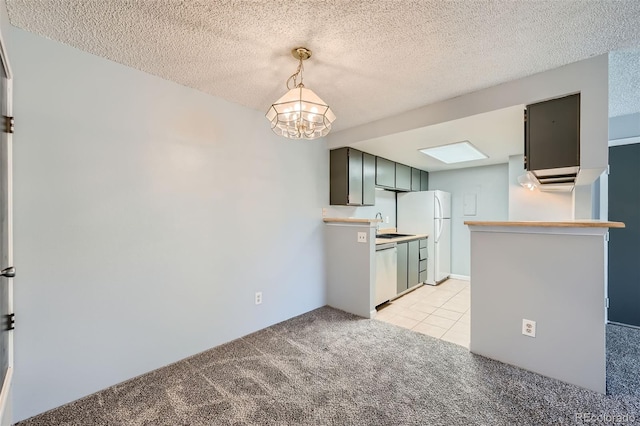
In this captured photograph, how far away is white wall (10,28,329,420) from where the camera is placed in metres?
1.60

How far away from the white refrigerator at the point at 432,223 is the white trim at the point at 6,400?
15.6 ft

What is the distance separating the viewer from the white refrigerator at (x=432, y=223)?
4586 mm

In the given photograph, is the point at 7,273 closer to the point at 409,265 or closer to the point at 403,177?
the point at 409,265

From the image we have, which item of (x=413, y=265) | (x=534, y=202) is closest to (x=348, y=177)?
(x=413, y=265)

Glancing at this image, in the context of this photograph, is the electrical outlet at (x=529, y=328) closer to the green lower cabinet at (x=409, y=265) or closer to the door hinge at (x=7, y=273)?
the green lower cabinet at (x=409, y=265)

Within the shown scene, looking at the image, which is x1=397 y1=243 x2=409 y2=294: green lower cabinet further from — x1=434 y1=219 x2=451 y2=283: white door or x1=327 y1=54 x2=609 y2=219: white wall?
x1=327 y1=54 x2=609 y2=219: white wall

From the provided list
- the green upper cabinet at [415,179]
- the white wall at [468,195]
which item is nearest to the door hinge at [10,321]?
the green upper cabinet at [415,179]

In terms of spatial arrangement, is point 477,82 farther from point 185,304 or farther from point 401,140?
point 185,304

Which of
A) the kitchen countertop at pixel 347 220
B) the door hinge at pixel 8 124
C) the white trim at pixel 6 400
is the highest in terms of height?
the door hinge at pixel 8 124

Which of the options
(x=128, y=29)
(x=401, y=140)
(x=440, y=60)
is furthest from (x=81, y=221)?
(x=401, y=140)

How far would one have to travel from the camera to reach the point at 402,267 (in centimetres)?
393

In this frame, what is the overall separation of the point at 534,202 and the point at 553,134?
1940mm

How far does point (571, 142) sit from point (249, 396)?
2.89 m

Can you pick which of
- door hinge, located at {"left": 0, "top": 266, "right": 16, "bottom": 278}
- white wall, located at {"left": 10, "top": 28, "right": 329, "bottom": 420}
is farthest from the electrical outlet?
door hinge, located at {"left": 0, "top": 266, "right": 16, "bottom": 278}
